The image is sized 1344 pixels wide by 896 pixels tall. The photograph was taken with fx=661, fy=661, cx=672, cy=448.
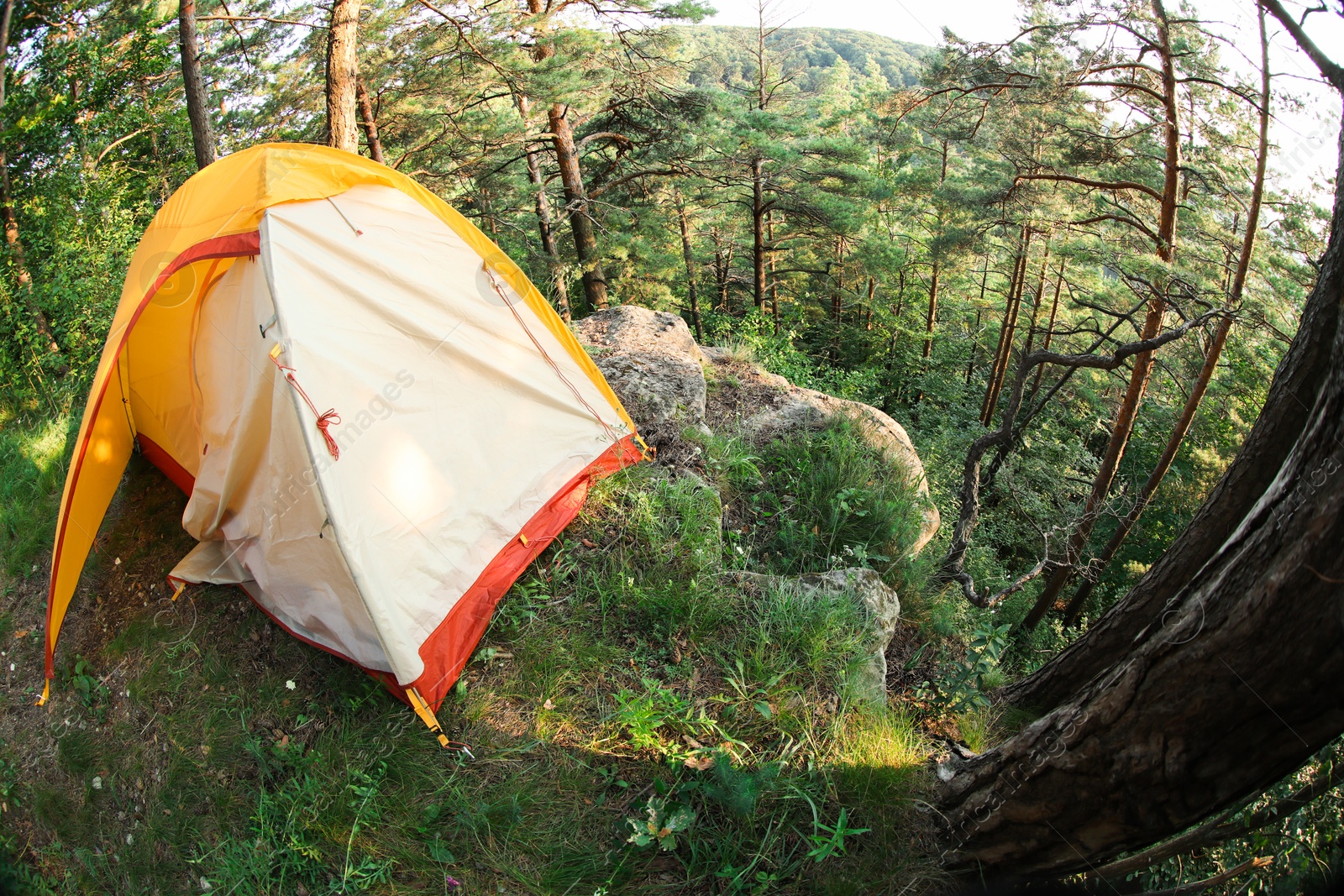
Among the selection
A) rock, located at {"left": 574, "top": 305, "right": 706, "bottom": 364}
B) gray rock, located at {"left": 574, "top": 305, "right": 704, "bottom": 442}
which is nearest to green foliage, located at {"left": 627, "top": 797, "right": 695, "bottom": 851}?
gray rock, located at {"left": 574, "top": 305, "right": 704, "bottom": 442}

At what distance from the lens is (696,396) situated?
4.55 metres

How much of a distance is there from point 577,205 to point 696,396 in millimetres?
6496

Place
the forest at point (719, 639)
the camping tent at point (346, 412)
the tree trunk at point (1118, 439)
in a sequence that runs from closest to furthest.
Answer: the forest at point (719, 639) < the camping tent at point (346, 412) < the tree trunk at point (1118, 439)

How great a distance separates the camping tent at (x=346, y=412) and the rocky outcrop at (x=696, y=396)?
0.75m

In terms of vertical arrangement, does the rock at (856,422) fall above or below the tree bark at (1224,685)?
below

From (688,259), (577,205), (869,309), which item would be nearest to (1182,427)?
(577,205)

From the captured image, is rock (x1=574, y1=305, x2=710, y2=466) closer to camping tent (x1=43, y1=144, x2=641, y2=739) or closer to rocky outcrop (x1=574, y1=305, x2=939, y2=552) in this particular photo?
rocky outcrop (x1=574, y1=305, x2=939, y2=552)

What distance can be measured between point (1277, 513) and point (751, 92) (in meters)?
18.4

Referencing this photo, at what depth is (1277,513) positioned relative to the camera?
1502 millimetres

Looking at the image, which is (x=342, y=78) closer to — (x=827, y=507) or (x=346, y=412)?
(x=346, y=412)

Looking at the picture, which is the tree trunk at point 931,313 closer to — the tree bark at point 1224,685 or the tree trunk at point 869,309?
the tree trunk at point 869,309

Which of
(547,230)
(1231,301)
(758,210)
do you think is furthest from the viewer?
(758,210)

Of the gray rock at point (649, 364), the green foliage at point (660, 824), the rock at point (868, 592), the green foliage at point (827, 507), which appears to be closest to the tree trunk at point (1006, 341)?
the gray rock at point (649, 364)

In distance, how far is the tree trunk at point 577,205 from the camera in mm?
9828
